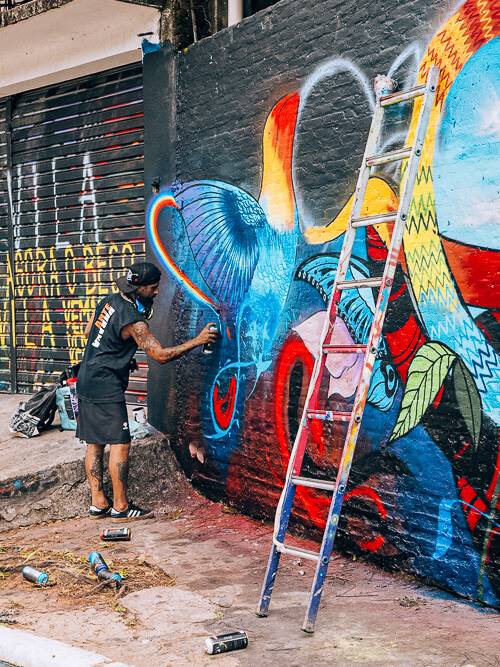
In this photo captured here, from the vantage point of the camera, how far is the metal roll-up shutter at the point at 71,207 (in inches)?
334

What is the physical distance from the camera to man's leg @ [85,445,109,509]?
6.94 m

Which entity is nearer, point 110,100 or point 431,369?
point 431,369

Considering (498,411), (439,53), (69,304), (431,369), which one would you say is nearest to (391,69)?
(439,53)

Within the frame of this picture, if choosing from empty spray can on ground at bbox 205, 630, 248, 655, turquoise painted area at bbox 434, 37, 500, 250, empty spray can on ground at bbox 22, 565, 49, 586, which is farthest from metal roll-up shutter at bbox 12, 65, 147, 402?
empty spray can on ground at bbox 205, 630, 248, 655

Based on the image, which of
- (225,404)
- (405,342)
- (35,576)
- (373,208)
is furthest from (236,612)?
(373,208)

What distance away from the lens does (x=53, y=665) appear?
402 cm

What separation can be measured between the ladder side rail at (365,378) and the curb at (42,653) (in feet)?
3.34

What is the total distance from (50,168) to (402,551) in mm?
5941

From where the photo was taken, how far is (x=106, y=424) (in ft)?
22.4

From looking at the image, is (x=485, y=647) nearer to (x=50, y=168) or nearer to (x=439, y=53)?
(x=439, y=53)

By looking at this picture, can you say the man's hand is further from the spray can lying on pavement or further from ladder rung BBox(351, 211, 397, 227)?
ladder rung BBox(351, 211, 397, 227)

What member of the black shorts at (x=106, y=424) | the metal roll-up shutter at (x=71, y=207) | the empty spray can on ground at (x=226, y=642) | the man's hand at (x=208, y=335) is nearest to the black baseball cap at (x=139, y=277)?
the man's hand at (x=208, y=335)

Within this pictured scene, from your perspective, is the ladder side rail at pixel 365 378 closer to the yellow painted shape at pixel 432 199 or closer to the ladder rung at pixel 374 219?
the ladder rung at pixel 374 219

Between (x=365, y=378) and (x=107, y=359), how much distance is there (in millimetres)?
2948
